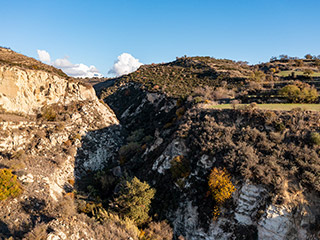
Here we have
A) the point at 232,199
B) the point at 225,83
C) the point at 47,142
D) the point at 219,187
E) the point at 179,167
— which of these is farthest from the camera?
the point at 225,83

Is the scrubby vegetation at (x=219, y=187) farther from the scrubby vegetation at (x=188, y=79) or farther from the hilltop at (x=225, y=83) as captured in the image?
the scrubby vegetation at (x=188, y=79)

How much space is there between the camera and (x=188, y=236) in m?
12.1

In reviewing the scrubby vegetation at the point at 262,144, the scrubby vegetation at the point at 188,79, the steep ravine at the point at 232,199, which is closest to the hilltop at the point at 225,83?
the scrubby vegetation at the point at 188,79

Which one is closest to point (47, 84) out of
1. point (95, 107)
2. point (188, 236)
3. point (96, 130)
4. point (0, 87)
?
point (0, 87)

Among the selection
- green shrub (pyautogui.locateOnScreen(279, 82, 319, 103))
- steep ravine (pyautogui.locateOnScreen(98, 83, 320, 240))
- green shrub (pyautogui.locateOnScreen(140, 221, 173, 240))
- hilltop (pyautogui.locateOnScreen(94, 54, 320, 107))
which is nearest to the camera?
steep ravine (pyautogui.locateOnScreen(98, 83, 320, 240))

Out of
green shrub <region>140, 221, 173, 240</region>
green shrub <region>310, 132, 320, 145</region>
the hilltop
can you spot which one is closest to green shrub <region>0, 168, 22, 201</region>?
green shrub <region>140, 221, 173, 240</region>

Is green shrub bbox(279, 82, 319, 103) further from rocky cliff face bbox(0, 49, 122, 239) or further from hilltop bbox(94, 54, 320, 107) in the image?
rocky cliff face bbox(0, 49, 122, 239)

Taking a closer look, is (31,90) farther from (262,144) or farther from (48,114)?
(262,144)

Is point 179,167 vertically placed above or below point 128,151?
above

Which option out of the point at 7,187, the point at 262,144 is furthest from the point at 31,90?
the point at 262,144

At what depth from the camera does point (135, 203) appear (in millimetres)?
12727

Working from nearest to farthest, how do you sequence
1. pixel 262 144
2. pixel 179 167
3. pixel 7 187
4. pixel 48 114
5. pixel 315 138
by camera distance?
pixel 7 187 → pixel 315 138 → pixel 262 144 → pixel 179 167 → pixel 48 114

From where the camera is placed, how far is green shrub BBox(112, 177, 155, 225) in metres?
12.4

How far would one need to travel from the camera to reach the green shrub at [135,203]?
1241cm
